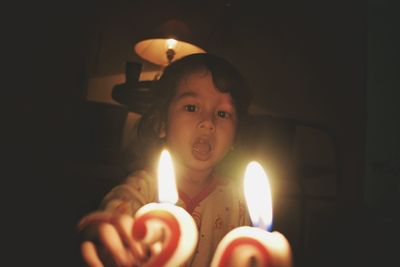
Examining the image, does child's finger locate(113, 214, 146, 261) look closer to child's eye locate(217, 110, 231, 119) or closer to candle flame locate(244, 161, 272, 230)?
candle flame locate(244, 161, 272, 230)

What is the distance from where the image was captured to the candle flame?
19.0 inches

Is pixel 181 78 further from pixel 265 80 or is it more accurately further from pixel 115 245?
pixel 265 80

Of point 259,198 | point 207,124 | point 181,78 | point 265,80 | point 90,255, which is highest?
point 265,80

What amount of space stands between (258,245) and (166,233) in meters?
0.13

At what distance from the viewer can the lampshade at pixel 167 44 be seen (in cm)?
252

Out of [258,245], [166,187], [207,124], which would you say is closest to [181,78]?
[207,124]

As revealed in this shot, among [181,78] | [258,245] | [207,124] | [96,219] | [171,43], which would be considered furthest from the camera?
[171,43]

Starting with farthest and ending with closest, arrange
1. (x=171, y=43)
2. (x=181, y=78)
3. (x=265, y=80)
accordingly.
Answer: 1. (x=265, y=80)
2. (x=171, y=43)
3. (x=181, y=78)

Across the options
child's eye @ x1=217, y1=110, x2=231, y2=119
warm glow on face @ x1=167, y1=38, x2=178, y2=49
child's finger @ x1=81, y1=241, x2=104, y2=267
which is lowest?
child's finger @ x1=81, y1=241, x2=104, y2=267

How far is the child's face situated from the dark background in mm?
649

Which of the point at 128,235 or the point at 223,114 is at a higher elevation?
the point at 223,114

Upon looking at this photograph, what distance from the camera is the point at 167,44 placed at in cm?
266

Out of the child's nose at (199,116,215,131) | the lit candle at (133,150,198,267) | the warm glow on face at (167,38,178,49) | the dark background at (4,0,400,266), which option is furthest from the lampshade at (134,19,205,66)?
the lit candle at (133,150,198,267)

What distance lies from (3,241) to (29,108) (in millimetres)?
903
